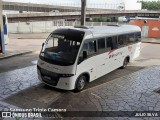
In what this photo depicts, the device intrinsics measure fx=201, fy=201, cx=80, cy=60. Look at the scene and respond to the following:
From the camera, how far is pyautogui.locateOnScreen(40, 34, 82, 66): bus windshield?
8095mm

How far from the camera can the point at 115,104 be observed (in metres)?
7.61

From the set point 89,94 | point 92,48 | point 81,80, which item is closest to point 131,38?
point 92,48

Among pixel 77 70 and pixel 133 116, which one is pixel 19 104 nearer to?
pixel 77 70

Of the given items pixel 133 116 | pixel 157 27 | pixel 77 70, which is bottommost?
pixel 133 116

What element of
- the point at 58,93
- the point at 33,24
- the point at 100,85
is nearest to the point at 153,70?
the point at 100,85

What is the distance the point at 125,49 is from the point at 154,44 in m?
14.4

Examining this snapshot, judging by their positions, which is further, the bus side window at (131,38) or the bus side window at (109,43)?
the bus side window at (131,38)

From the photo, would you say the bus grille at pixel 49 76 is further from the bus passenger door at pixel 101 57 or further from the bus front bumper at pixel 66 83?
the bus passenger door at pixel 101 57

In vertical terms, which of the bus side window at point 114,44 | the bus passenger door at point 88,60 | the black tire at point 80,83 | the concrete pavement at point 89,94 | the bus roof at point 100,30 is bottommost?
the concrete pavement at point 89,94

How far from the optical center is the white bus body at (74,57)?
8047 millimetres

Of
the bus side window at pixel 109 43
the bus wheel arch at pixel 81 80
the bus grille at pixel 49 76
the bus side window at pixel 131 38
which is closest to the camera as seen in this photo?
the bus grille at pixel 49 76

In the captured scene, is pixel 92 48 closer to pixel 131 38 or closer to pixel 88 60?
pixel 88 60

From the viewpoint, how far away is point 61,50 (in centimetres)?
842

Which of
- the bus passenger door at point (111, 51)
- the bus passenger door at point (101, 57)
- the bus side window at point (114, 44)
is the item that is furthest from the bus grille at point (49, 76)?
the bus side window at point (114, 44)
